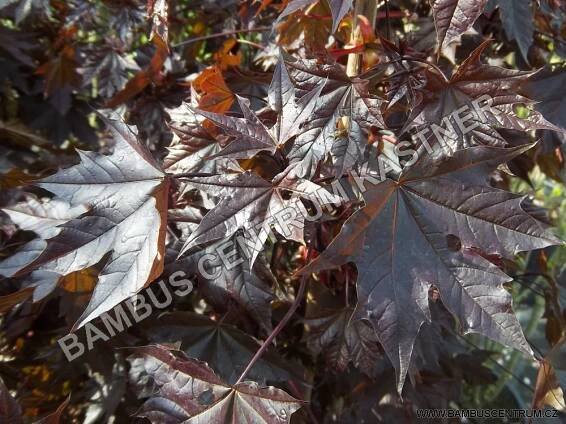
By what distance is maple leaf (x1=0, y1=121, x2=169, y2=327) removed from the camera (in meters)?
0.75

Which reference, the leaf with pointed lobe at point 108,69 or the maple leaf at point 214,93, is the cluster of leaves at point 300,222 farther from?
the leaf with pointed lobe at point 108,69

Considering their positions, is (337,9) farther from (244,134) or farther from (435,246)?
(435,246)

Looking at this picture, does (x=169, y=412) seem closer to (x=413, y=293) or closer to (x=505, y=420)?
(x=413, y=293)

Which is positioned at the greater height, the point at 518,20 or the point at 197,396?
the point at 518,20

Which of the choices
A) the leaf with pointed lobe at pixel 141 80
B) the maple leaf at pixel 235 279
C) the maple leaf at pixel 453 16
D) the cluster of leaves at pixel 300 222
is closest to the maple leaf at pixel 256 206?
the cluster of leaves at pixel 300 222

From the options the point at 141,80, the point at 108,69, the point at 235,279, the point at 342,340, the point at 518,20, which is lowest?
the point at 342,340

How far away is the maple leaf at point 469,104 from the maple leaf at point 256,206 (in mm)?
188

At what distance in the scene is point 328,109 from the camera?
2.55ft

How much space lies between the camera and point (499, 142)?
0.79 metres

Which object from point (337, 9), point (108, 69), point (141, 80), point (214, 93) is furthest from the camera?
point (108, 69)

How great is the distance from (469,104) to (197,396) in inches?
23.1

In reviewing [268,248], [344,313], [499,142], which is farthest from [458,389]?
[499,142]

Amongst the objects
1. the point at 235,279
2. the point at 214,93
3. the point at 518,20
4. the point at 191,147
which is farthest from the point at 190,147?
the point at 518,20

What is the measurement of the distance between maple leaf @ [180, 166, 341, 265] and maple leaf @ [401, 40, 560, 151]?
188 mm
